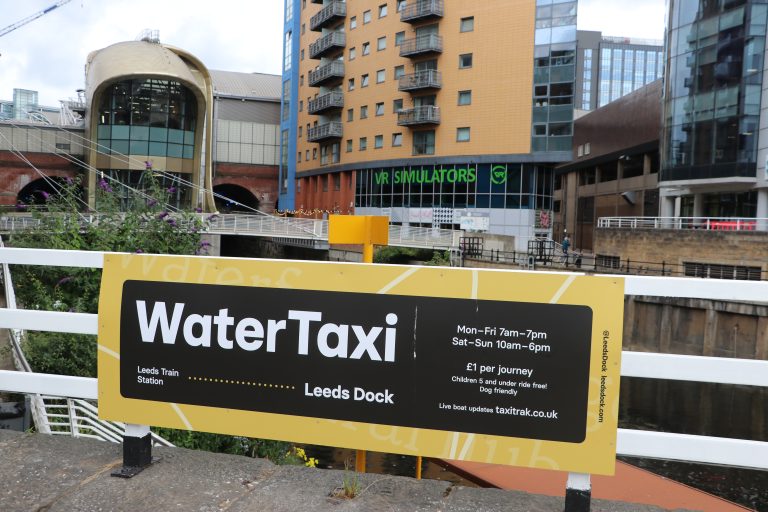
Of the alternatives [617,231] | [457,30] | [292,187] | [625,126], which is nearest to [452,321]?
[617,231]

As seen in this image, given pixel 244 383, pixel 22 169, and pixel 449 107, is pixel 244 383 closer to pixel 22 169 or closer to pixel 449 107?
pixel 449 107

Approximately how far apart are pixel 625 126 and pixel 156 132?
44.2m

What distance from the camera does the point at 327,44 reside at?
62.4 metres

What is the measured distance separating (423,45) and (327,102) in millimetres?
13617

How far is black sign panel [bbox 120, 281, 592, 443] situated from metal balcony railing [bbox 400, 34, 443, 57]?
5036 centimetres

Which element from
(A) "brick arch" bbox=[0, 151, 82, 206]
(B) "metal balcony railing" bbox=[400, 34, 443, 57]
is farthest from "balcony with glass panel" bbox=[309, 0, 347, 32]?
(A) "brick arch" bbox=[0, 151, 82, 206]

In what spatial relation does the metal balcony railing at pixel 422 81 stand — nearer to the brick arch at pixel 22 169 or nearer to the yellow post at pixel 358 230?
the brick arch at pixel 22 169

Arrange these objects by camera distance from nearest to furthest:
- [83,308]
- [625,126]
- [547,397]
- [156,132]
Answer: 1. [547,397]
2. [83,308]
3. [156,132]
4. [625,126]

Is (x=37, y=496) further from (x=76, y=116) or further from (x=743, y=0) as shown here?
(x=76, y=116)

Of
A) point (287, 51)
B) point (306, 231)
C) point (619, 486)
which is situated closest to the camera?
point (619, 486)

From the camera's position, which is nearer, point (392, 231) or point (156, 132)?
point (392, 231)

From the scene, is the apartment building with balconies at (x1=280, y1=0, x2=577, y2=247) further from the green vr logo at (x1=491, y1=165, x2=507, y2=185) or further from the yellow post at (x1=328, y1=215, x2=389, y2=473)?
the yellow post at (x1=328, y1=215, x2=389, y2=473)

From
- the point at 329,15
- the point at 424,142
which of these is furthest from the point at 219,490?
the point at 329,15

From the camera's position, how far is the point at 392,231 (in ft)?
140
